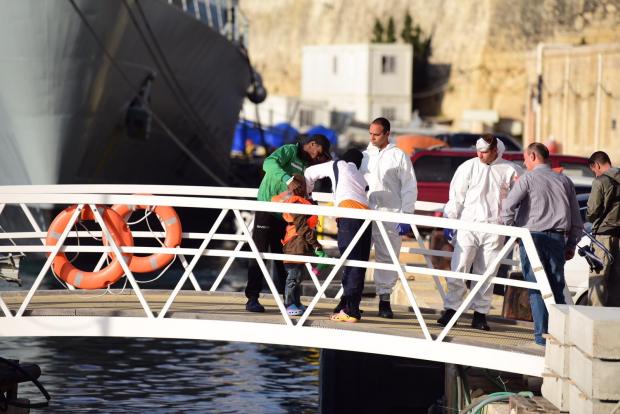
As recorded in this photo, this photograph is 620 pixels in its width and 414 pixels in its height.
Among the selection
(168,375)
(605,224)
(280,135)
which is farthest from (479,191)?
(280,135)

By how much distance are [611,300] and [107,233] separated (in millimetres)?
4483

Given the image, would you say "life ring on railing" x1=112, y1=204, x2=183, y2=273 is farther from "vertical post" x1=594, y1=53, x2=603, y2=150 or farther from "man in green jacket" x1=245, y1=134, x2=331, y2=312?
"vertical post" x1=594, y1=53, x2=603, y2=150

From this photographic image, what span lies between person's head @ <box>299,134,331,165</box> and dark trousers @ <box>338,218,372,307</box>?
27.2 inches

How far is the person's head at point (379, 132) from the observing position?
11398mm

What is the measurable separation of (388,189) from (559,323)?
2664 mm

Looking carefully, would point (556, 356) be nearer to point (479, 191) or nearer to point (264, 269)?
point (479, 191)

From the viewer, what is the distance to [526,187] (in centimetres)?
1070

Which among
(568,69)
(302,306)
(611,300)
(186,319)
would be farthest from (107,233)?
(568,69)

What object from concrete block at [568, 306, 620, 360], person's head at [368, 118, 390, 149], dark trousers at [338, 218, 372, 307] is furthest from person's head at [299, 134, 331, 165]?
concrete block at [568, 306, 620, 360]

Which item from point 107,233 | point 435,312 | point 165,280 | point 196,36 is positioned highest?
A: point 196,36

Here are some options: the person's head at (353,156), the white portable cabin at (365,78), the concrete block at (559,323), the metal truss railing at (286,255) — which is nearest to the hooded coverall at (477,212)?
the metal truss railing at (286,255)

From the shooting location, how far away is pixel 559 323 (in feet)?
30.3

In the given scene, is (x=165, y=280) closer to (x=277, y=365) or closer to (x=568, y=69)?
(x=277, y=365)

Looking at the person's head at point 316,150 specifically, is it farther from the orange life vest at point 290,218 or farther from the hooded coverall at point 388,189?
the orange life vest at point 290,218
